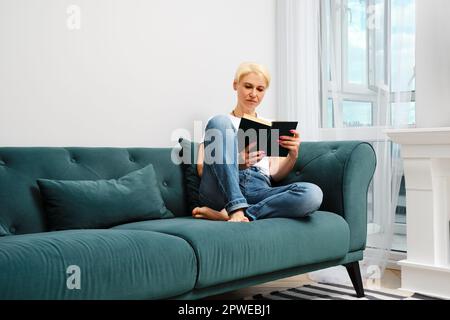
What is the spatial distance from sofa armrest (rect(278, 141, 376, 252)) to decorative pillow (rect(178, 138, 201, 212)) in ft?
1.77

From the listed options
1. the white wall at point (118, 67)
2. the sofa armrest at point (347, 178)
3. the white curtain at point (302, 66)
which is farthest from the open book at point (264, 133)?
the white curtain at point (302, 66)

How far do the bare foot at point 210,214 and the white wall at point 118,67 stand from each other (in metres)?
0.65

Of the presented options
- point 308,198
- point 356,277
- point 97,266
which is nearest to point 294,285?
point 356,277

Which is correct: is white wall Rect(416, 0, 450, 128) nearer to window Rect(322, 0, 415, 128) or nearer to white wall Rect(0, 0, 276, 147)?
window Rect(322, 0, 415, 128)

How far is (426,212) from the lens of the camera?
8.96 feet

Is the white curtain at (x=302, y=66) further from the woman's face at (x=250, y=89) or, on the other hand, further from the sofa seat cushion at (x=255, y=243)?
the sofa seat cushion at (x=255, y=243)

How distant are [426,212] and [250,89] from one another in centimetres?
107

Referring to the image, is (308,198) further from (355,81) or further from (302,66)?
(302,66)

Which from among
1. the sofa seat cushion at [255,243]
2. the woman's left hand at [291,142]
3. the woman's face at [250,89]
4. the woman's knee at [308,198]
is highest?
the woman's face at [250,89]

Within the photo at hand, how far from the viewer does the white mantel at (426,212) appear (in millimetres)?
2676

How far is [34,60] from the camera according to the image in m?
2.44
